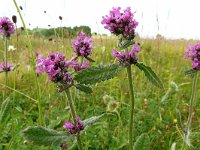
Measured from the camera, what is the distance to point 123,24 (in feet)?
3.33

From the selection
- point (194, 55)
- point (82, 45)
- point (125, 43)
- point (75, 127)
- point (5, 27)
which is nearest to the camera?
point (125, 43)

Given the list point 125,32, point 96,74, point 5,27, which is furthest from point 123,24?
point 5,27

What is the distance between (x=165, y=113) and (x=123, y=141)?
101 centimetres

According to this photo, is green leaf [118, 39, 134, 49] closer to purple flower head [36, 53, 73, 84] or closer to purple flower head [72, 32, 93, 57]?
purple flower head [36, 53, 73, 84]

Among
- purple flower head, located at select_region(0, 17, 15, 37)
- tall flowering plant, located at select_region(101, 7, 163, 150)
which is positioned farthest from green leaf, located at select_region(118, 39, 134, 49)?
purple flower head, located at select_region(0, 17, 15, 37)

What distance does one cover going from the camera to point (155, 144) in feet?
6.62

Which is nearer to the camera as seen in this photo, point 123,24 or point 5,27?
point 123,24

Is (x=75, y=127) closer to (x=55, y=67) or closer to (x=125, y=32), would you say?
(x=55, y=67)

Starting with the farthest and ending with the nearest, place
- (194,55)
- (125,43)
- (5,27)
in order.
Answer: (5,27), (194,55), (125,43)

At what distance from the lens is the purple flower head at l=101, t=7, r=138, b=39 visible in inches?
39.6

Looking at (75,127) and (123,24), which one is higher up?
(123,24)

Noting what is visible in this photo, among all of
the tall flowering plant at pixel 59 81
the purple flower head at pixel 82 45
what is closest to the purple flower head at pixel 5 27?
the purple flower head at pixel 82 45

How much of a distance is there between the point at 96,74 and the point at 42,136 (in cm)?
26

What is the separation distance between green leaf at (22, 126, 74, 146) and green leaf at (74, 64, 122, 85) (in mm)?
211
